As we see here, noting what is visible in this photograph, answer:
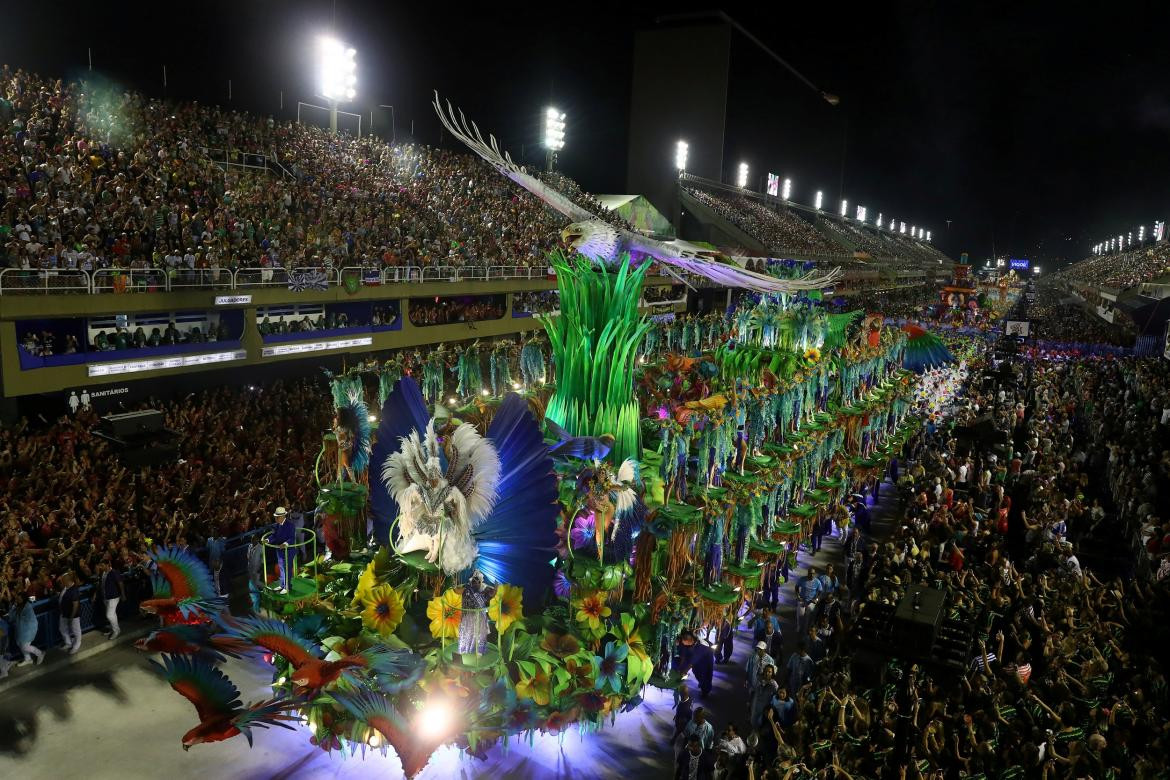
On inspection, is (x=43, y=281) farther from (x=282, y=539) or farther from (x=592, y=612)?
(x=592, y=612)

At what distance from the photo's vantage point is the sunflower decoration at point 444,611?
9.01 metres

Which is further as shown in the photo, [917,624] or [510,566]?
[510,566]

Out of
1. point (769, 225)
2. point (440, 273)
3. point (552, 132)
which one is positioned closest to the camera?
point (440, 273)

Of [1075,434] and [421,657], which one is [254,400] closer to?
[421,657]

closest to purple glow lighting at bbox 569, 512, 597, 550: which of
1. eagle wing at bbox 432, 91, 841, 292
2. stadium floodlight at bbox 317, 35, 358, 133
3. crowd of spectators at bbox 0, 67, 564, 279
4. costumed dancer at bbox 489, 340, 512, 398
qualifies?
eagle wing at bbox 432, 91, 841, 292

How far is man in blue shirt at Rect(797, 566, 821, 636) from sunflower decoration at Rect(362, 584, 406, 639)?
240 inches

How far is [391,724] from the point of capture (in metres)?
6.88

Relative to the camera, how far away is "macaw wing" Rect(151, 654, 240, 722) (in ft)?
22.0

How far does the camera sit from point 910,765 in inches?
279

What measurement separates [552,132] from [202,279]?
98.1 ft

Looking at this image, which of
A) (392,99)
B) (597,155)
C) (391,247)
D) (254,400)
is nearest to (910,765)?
(254,400)

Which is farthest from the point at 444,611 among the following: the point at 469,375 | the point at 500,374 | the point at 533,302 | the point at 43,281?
the point at 533,302

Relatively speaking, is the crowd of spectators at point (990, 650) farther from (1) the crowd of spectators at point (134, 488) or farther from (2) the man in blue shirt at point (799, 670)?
(1) the crowd of spectators at point (134, 488)

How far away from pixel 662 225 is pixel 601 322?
4213 cm
